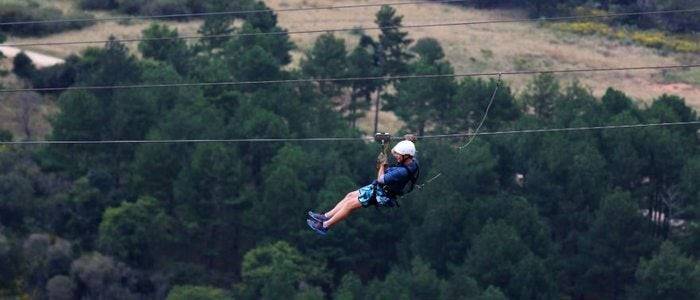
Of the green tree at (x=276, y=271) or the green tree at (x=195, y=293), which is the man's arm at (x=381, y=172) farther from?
the green tree at (x=195, y=293)

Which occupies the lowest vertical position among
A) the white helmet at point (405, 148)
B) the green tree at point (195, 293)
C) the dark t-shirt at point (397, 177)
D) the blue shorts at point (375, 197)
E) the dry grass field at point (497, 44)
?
the green tree at point (195, 293)

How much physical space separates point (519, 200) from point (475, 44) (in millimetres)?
35263

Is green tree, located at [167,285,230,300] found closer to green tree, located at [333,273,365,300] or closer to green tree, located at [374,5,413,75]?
green tree, located at [333,273,365,300]

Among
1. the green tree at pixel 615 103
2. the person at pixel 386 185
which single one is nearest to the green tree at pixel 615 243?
the green tree at pixel 615 103

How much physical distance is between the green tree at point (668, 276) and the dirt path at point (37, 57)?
3456 cm

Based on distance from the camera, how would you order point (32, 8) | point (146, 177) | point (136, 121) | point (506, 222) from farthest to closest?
point (32, 8)
point (136, 121)
point (146, 177)
point (506, 222)

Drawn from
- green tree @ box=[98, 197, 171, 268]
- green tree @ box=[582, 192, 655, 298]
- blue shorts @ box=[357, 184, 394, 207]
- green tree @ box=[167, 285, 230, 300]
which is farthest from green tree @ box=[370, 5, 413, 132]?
blue shorts @ box=[357, 184, 394, 207]

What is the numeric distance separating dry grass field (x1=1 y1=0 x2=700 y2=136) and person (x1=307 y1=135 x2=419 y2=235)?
6760 cm

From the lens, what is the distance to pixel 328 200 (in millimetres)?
63312

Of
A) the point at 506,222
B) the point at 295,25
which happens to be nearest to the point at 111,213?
the point at 506,222

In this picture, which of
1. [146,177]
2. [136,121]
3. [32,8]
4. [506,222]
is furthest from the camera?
[32,8]

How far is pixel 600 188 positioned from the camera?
65.7 m

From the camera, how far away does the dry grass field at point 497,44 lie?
92125mm

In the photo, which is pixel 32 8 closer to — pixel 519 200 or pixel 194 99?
pixel 194 99
